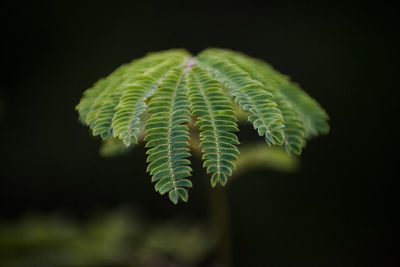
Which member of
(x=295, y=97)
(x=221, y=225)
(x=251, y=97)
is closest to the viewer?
(x=251, y=97)

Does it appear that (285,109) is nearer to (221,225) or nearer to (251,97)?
(251,97)

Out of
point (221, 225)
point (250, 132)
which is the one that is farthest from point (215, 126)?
point (250, 132)

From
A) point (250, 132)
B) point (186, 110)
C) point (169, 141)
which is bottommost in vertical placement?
point (169, 141)

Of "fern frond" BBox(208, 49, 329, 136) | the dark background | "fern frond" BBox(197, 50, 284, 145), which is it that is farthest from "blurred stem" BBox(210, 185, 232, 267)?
the dark background

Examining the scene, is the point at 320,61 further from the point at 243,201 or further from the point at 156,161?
the point at 156,161

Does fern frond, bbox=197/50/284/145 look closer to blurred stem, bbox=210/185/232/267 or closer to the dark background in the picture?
blurred stem, bbox=210/185/232/267

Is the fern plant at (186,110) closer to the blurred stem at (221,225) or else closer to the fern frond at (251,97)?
the fern frond at (251,97)
